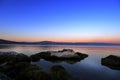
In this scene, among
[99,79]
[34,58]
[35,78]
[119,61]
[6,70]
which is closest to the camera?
[35,78]

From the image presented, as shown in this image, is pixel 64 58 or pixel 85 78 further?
pixel 64 58

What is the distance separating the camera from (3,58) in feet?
99.1

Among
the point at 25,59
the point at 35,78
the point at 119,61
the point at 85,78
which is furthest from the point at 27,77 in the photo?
the point at 119,61

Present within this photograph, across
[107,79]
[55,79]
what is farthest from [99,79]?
[55,79]

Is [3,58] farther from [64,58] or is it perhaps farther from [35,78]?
[35,78]

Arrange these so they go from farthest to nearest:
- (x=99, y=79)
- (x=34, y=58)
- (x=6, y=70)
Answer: (x=34, y=58)
(x=6, y=70)
(x=99, y=79)

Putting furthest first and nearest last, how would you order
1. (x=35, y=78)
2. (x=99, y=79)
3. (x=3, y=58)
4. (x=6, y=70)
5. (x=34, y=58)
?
(x=34, y=58), (x=3, y=58), (x=6, y=70), (x=99, y=79), (x=35, y=78)

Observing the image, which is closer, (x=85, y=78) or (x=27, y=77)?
(x=27, y=77)

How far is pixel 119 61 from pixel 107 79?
10370 mm

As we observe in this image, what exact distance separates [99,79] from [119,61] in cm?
1104

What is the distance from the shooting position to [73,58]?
3694 centimetres

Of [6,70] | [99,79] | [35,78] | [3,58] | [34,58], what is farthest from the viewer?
[34,58]

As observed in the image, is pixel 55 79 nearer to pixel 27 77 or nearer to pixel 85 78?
pixel 27 77

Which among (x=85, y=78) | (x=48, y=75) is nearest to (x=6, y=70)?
(x=48, y=75)
